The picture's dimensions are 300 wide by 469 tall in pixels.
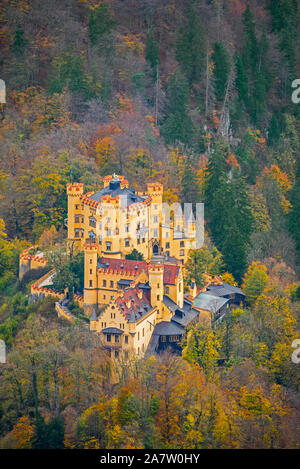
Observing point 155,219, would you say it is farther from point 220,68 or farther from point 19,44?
point 19,44

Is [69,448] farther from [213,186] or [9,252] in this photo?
[213,186]

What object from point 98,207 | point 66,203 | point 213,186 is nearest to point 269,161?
point 213,186

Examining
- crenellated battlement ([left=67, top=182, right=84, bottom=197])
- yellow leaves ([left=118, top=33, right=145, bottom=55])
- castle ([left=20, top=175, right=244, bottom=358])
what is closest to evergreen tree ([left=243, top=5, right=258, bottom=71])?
yellow leaves ([left=118, top=33, right=145, bottom=55])

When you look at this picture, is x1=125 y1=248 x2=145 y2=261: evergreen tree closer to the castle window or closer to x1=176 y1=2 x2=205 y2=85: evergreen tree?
the castle window

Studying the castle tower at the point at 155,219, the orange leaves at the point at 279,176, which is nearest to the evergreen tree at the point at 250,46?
the orange leaves at the point at 279,176

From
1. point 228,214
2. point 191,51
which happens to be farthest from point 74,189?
point 191,51

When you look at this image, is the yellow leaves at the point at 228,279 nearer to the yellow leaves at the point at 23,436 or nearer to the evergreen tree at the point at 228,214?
the evergreen tree at the point at 228,214
